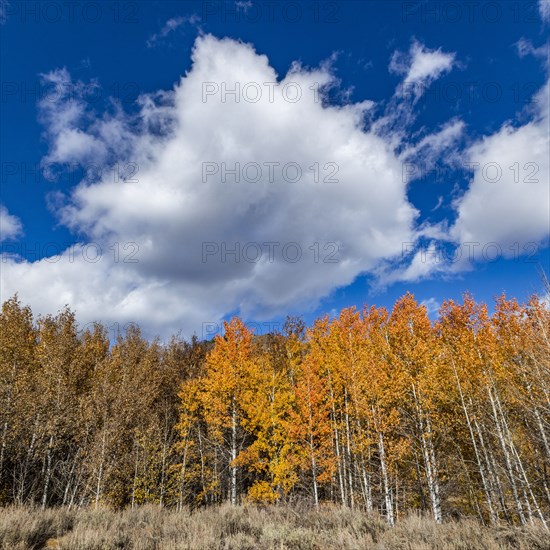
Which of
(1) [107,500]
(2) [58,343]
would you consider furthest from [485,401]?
(2) [58,343]

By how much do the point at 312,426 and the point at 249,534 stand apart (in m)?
14.3

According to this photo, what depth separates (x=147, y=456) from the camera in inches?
894

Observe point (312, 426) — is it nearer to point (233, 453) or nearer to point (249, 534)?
point (233, 453)

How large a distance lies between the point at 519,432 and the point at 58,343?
35987 millimetres

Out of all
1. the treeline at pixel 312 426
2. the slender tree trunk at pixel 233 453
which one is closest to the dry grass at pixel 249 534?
the treeline at pixel 312 426

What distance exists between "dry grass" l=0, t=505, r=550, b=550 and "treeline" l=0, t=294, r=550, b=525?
9.33m

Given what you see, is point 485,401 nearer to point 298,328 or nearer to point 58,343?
point 298,328

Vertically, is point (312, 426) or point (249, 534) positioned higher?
point (312, 426)

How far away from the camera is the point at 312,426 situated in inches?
893

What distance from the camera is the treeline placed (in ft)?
61.6

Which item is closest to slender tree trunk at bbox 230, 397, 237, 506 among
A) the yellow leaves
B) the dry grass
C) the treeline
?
the treeline

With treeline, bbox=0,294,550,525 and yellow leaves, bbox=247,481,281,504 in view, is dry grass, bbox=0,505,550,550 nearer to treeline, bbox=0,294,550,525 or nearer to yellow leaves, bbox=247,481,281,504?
treeline, bbox=0,294,550,525

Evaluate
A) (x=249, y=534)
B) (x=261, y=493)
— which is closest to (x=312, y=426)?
(x=261, y=493)

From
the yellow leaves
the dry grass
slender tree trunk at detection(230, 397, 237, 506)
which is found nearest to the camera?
the dry grass
